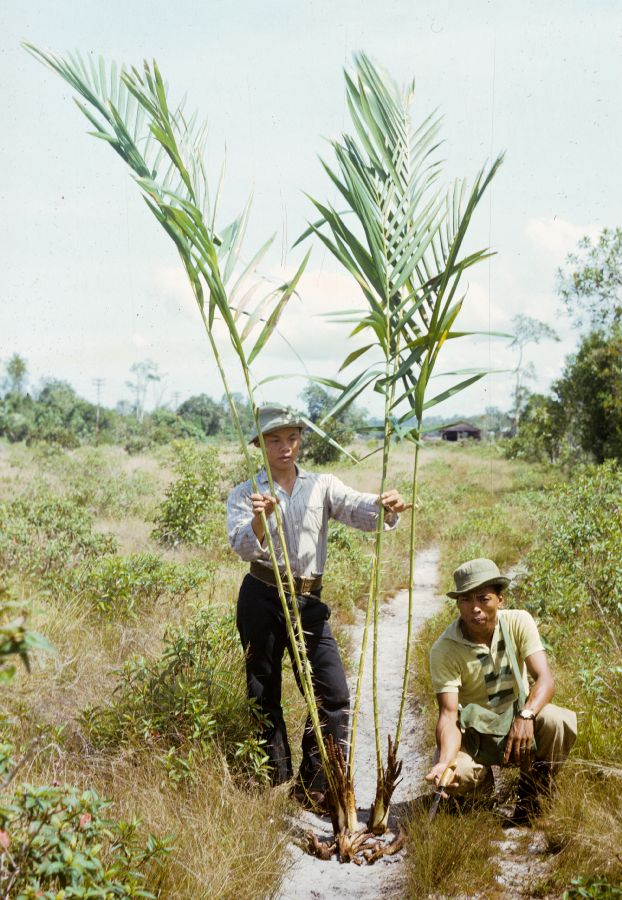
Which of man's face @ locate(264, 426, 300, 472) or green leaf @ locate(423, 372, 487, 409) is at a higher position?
green leaf @ locate(423, 372, 487, 409)

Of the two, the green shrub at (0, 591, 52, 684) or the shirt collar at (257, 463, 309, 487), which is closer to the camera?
the green shrub at (0, 591, 52, 684)

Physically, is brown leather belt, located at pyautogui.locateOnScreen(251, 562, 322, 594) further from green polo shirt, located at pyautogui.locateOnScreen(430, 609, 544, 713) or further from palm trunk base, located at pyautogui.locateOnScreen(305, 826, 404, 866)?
palm trunk base, located at pyautogui.locateOnScreen(305, 826, 404, 866)

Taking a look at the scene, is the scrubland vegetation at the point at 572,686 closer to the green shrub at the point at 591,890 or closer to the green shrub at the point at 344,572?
the green shrub at the point at 591,890

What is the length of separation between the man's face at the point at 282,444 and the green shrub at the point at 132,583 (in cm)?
234

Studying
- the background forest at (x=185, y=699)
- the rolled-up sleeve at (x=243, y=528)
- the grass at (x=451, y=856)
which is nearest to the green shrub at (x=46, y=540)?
the background forest at (x=185, y=699)

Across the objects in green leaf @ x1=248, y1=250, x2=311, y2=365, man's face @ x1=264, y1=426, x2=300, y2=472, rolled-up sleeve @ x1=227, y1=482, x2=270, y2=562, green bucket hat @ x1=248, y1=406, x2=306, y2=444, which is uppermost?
green leaf @ x1=248, y1=250, x2=311, y2=365

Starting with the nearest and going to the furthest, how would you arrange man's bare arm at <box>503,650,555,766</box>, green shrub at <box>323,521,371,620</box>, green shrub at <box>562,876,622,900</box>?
green shrub at <box>562,876,622,900</box> → man's bare arm at <box>503,650,555,766</box> → green shrub at <box>323,521,371,620</box>

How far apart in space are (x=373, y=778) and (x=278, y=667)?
3.72 ft

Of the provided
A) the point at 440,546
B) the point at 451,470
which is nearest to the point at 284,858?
the point at 440,546

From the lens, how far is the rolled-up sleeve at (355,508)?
3775 millimetres

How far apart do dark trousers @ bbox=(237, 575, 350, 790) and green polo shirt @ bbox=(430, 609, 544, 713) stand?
0.54 meters

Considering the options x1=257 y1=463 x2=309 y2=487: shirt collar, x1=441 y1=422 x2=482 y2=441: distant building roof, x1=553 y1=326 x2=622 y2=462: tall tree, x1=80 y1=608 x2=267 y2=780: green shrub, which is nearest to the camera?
x1=80 y1=608 x2=267 y2=780: green shrub

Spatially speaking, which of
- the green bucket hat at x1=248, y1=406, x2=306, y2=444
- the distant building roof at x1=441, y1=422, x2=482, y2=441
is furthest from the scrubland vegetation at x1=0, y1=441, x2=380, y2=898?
the distant building roof at x1=441, y1=422, x2=482, y2=441

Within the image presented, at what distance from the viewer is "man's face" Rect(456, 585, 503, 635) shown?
3.66 meters
